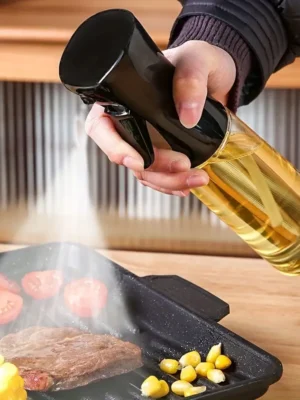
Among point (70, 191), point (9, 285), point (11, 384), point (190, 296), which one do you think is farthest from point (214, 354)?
point (70, 191)

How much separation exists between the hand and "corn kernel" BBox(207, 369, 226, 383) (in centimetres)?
28

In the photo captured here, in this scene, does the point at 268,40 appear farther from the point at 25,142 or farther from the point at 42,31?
the point at 25,142

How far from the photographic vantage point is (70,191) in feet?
7.30

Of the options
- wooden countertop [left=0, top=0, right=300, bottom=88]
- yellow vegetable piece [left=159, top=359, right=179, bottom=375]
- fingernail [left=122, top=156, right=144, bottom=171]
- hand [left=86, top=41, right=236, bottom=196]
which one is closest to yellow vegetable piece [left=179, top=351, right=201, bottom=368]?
yellow vegetable piece [left=159, top=359, right=179, bottom=375]

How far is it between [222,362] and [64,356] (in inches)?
8.7

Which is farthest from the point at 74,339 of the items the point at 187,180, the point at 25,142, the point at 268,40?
the point at 25,142

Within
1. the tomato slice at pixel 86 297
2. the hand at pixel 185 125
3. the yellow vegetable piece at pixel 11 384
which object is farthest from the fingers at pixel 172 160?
the tomato slice at pixel 86 297

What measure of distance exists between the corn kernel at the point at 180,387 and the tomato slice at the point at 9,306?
1.03 ft

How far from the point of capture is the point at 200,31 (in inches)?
48.0

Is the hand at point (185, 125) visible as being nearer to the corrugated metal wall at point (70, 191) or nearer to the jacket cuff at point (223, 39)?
the jacket cuff at point (223, 39)

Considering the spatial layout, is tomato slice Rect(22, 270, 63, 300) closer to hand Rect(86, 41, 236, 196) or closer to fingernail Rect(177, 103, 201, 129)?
hand Rect(86, 41, 236, 196)

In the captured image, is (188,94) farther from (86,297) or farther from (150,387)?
(86,297)

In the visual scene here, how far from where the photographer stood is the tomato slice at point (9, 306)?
129 centimetres

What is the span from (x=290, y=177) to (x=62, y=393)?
16.2 inches
